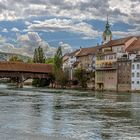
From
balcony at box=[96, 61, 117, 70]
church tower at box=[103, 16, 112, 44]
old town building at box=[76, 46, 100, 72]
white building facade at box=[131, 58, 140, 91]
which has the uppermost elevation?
church tower at box=[103, 16, 112, 44]

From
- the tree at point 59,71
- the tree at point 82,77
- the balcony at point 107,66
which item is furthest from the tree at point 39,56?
the balcony at point 107,66

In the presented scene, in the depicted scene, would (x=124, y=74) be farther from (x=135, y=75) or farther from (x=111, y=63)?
(x=111, y=63)

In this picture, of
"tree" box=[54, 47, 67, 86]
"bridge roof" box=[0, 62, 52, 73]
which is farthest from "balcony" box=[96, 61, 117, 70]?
"bridge roof" box=[0, 62, 52, 73]

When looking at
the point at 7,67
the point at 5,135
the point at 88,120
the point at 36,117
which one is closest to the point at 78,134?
the point at 5,135

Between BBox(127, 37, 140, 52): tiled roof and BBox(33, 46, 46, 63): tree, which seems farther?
BBox(33, 46, 46, 63): tree

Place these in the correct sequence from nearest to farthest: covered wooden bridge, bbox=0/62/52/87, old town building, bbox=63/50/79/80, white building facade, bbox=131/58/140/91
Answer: white building facade, bbox=131/58/140/91
covered wooden bridge, bbox=0/62/52/87
old town building, bbox=63/50/79/80

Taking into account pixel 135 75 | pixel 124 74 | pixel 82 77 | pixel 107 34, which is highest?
pixel 107 34

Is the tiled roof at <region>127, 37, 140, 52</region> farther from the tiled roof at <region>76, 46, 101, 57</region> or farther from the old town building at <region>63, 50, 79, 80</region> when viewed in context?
the old town building at <region>63, 50, 79, 80</region>

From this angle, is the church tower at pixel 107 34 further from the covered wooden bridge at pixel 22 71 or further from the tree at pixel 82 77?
the tree at pixel 82 77

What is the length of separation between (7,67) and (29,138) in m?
123

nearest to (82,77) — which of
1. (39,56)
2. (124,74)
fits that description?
(124,74)

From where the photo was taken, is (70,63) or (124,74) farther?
(70,63)

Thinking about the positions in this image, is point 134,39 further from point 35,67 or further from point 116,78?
point 35,67

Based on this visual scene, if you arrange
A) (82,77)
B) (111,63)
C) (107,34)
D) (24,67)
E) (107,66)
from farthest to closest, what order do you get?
(107,34) < (24,67) < (82,77) < (107,66) < (111,63)
